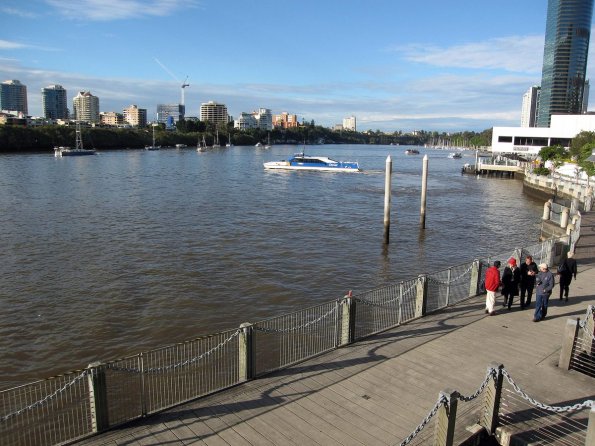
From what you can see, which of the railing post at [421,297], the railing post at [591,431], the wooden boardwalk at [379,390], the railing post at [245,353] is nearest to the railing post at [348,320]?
the wooden boardwalk at [379,390]

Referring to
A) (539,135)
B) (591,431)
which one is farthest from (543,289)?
(539,135)

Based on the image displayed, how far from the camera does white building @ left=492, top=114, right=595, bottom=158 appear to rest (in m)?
113

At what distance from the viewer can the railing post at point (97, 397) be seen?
26.0ft

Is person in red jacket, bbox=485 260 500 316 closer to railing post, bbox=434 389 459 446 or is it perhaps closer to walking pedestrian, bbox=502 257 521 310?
walking pedestrian, bbox=502 257 521 310

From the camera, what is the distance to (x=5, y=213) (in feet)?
132

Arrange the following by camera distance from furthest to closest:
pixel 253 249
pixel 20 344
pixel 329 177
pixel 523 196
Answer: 1. pixel 329 177
2. pixel 523 196
3. pixel 253 249
4. pixel 20 344

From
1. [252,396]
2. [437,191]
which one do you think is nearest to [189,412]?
[252,396]

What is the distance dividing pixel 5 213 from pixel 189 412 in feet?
125

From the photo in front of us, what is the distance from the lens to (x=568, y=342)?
10.2 meters

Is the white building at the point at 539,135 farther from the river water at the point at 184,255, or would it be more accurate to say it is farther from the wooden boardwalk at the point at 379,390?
the wooden boardwalk at the point at 379,390

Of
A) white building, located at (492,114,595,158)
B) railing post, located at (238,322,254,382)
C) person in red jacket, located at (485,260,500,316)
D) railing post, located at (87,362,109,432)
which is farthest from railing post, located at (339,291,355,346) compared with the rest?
white building, located at (492,114,595,158)

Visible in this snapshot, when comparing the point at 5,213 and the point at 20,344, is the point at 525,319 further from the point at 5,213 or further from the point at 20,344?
the point at 5,213

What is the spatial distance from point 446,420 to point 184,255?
2136cm

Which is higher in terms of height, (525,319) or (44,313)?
(525,319)
